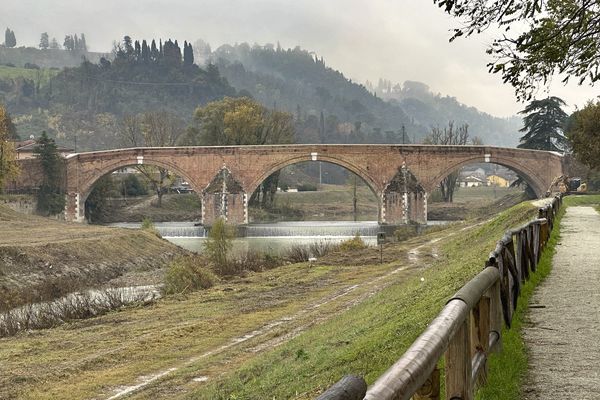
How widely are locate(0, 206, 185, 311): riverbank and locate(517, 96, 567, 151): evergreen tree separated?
38005mm

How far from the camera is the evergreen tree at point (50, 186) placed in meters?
64.6

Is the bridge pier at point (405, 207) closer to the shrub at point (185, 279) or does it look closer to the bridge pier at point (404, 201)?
the bridge pier at point (404, 201)

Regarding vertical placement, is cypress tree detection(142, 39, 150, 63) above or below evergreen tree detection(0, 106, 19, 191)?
above

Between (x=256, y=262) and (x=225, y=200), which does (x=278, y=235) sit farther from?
(x=256, y=262)

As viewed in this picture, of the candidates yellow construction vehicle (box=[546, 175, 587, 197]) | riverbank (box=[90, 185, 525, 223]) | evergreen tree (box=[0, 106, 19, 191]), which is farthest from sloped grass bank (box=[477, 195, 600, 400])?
riverbank (box=[90, 185, 525, 223])

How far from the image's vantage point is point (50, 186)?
6512cm

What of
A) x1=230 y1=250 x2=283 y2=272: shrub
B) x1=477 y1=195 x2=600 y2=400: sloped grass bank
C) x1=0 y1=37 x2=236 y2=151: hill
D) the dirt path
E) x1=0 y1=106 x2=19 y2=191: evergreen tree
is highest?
x1=0 y1=37 x2=236 y2=151: hill

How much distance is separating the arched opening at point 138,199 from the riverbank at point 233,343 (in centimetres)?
→ 4683

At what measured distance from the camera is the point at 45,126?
14350 cm

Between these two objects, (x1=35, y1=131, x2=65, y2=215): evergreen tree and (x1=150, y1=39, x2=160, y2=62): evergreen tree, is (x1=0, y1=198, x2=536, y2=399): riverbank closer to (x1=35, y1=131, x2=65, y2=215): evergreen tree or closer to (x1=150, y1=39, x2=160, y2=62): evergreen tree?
(x1=35, y1=131, x2=65, y2=215): evergreen tree

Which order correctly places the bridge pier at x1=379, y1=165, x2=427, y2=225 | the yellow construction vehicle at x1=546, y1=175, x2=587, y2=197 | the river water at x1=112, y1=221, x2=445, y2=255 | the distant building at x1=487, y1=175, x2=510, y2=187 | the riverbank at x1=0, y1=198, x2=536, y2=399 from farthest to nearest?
the distant building at x1=487, y1=175, x2=510, y2=187 → the bridge pier at x1=379, y1=165, x2=427, y2=225 → the yellow construction vehicle at x1=546, y1=175, x2=587, y2=197 → the river water at x1=112, y1=221, x2=445, y2=255 → the riverbank at x1=0, y1=198, x2=536, y2=399

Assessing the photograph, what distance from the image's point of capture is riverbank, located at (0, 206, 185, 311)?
2672 cm

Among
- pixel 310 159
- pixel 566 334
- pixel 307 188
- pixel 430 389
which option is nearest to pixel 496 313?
pixel 566 334

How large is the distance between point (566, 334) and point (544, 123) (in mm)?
63786
